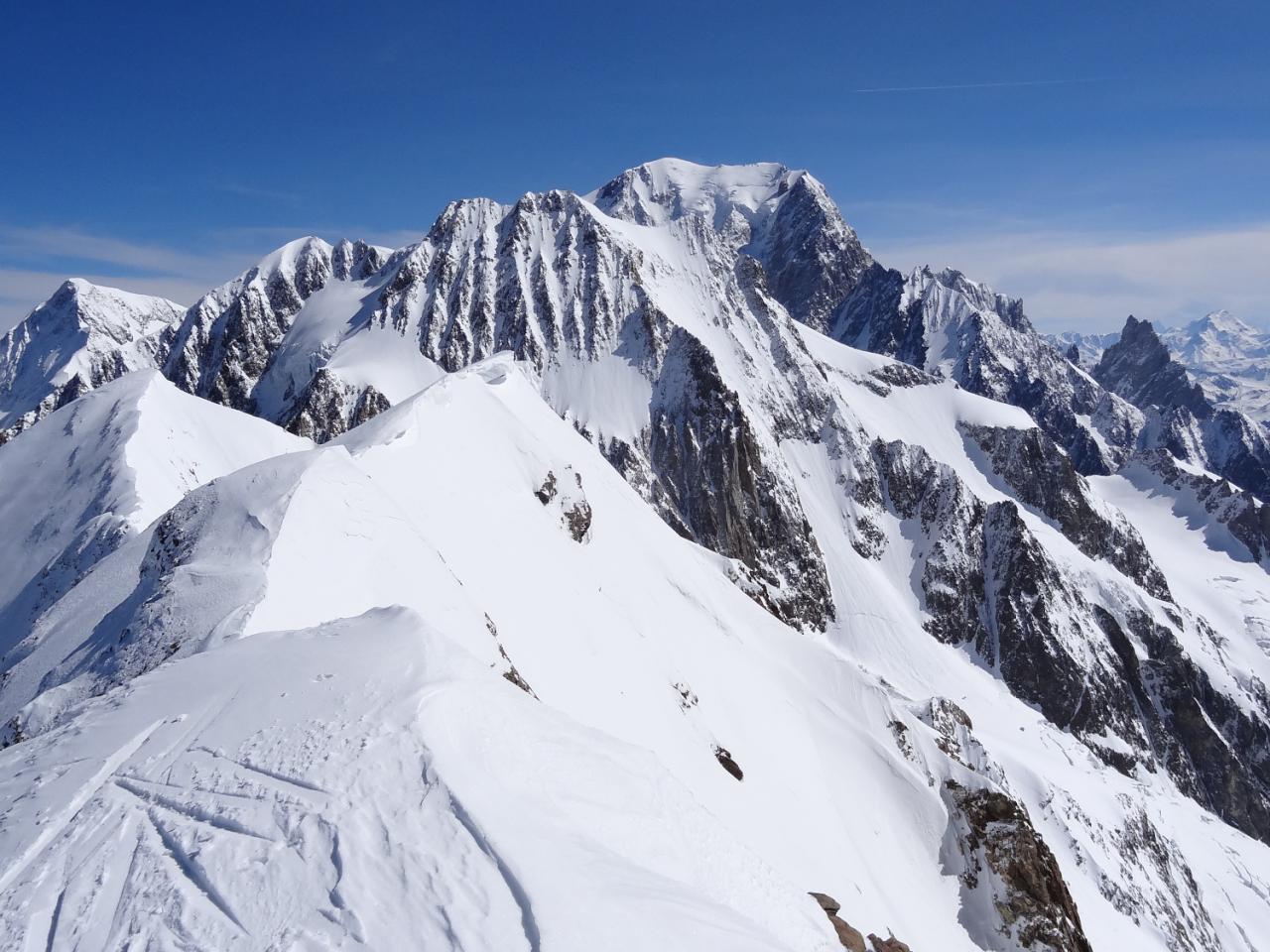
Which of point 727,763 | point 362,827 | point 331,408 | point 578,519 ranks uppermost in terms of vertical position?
point 331,408

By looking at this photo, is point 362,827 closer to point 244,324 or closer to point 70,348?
point 244,324

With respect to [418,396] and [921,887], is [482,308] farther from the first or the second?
[921,887]

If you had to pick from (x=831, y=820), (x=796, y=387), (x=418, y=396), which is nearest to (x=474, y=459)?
(x=418, y=396)

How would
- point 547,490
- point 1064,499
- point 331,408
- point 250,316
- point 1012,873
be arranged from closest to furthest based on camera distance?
1. point 1012,873
2. point 547,490
3. point 331,408
4. point 1064,499
5. point 250,316

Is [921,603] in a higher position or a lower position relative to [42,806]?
lower

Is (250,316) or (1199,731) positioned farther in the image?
(250,316)

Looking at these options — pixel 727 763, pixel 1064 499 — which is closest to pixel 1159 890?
pixel 727 763

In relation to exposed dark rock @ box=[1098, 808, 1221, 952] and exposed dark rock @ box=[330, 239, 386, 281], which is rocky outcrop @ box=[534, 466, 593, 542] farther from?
exposed dark rock @ box=[330, 239, 386, 281]
